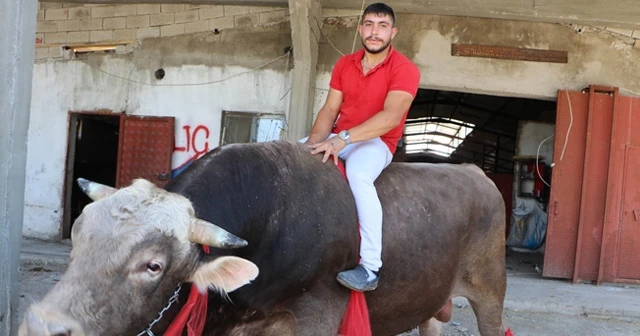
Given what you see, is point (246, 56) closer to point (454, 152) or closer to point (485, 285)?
point (485, 285)

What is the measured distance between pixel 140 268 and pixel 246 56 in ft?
24.4

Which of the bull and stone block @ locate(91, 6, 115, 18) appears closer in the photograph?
→ the bull

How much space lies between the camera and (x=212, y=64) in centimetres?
943

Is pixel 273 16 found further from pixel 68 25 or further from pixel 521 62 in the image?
pixel 521 62

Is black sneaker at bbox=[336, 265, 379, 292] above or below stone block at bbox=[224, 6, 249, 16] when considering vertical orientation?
below

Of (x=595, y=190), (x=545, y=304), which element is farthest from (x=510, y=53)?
(x=545, y=304)

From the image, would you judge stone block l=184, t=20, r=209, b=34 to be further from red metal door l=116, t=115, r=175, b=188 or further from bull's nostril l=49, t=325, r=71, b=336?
bull's nostril l=49, t=325, r=71, b=336

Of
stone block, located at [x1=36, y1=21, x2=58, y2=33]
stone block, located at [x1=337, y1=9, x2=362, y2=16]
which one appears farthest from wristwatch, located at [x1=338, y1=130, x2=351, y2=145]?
stone block, located at [x1=36, y1=21, x2=58, y2=33]

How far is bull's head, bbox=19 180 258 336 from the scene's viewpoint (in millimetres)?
2107

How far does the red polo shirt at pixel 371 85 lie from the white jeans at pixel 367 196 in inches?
12.4

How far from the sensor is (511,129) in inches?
704

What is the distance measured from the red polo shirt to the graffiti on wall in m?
5.67

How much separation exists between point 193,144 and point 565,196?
5.97 metres

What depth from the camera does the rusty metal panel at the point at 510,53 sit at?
29.0ft
